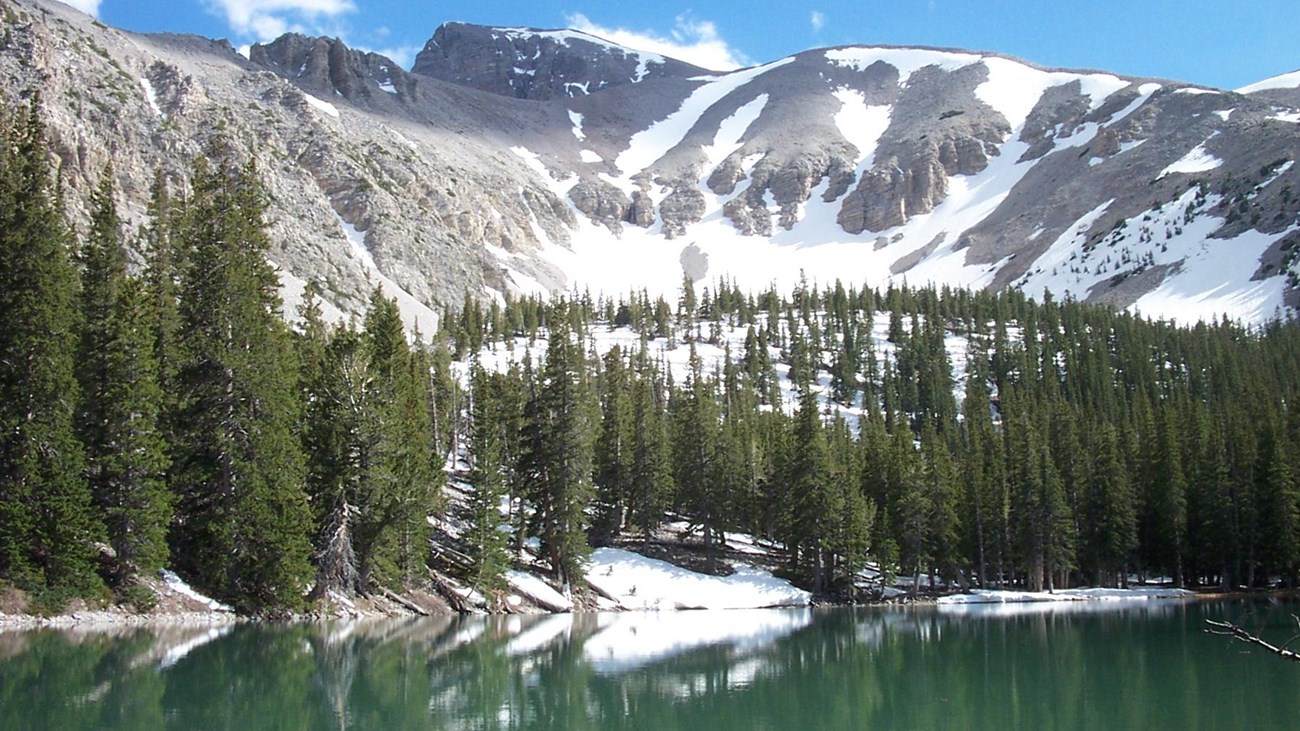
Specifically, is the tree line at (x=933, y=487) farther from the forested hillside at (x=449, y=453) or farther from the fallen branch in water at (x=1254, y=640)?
the fallen branch in water at (x=1254, y=640)

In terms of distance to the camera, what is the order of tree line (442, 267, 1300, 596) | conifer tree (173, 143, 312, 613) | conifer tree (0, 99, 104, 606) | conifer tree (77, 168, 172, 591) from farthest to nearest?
tree line (442, 267, 1300, 596) < conifer tree (173, 143, 312, 613) < conifer tree (77, 168, 172, 591) < conifer tree (0, 99, 104, 606)

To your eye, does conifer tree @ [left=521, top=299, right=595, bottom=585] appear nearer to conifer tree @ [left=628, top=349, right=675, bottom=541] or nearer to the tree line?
the tree line

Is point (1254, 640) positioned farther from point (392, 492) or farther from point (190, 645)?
point (392, 492)

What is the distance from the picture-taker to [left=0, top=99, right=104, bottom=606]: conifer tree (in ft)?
94.4

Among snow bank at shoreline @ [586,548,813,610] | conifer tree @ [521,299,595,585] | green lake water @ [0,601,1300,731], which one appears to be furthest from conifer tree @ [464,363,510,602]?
snow bank at shoreline @ [586,548,813,610]

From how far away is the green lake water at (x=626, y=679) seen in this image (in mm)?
18688

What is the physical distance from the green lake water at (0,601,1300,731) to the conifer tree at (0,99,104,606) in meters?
2.77

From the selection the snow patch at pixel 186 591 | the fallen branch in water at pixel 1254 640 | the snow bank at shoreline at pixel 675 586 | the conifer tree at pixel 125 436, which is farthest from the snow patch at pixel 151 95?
the fallen branch in water at pixel 1254 640

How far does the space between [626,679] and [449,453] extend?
59.4 meters

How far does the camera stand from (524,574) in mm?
48781

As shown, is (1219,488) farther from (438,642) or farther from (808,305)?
(808,305)

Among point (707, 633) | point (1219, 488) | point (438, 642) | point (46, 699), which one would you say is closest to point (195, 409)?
point (438, 642)

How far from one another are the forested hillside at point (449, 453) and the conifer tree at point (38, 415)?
0.25ft

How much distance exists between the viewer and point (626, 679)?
2419 centimetres
